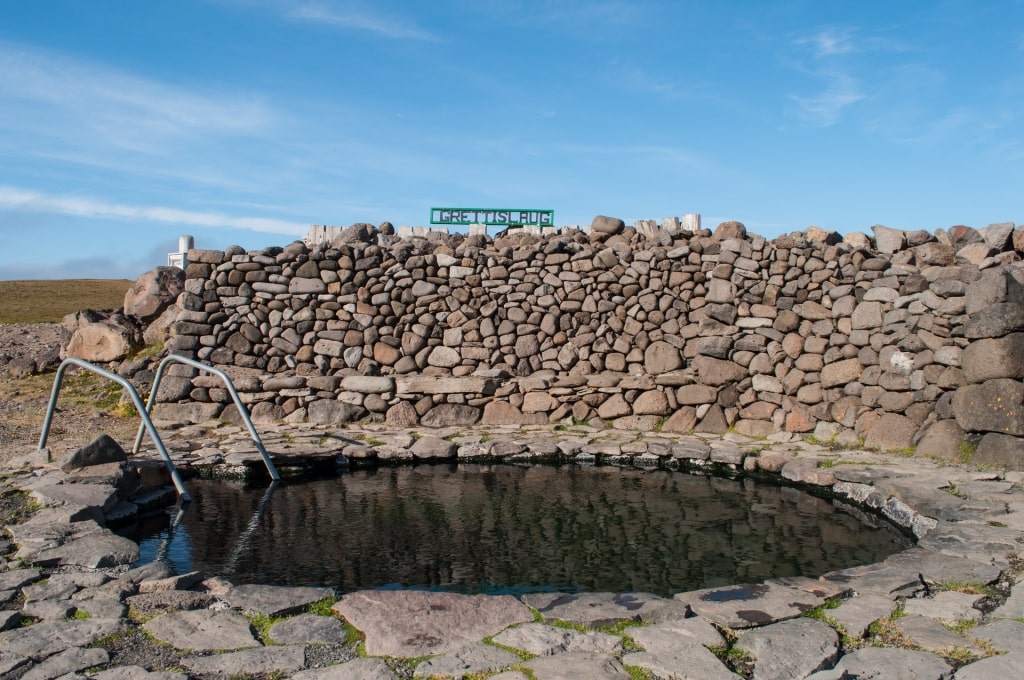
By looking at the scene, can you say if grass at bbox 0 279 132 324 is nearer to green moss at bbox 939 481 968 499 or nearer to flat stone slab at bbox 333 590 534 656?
flat stone slab at bbox 333 590 534 656

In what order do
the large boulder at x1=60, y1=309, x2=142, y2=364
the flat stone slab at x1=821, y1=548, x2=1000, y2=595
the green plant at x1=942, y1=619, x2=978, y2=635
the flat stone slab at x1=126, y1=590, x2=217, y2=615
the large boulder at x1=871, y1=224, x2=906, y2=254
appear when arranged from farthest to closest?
the large boulder at x1=60, y1=309, x2=142, y2=364, the large boulder at x1=871, y1=224, x2=906, y2=254, the flat stone slab at x1=821, y1=548, x2=1000, y2=595, the flat stone slab at x1=126, y1=590, x2=217, y2=615, the green plant at x1=942, y1=619, x2=978, y2=635

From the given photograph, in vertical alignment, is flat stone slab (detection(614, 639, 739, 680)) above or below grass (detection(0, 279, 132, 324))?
below

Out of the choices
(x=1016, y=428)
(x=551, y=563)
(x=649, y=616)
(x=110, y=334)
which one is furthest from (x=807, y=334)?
(x=110, y=334)

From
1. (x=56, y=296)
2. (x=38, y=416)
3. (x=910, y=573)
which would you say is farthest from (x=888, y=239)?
(x=56, y=296)

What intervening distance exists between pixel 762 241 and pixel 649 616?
8575 millimetres

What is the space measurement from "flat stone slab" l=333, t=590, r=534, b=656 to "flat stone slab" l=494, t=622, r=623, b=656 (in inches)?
4.4

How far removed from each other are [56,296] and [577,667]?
152 ft

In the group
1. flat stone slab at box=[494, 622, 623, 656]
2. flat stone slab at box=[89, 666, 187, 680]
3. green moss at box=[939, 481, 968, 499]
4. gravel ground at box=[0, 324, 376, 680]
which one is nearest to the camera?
flat stone slab at box=[89, 666, 187, 680]

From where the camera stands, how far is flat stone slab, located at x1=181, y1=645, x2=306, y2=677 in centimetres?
373

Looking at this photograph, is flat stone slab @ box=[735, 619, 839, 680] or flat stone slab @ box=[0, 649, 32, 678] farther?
flat stone slab @ box=[735, 619, 839, 680]

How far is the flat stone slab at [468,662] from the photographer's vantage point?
373cm

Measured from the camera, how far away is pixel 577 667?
3.79 meters

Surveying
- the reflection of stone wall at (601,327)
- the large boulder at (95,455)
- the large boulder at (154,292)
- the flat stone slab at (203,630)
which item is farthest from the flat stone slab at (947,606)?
the large boulder at (154,292)

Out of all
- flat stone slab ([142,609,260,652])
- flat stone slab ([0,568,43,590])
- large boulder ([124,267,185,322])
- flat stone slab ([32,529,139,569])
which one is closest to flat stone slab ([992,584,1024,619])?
flat stone slab ([142,609,260,652])
